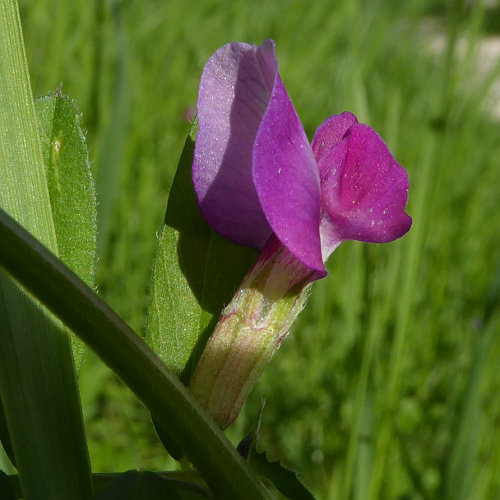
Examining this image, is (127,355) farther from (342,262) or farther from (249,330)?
(342,262)

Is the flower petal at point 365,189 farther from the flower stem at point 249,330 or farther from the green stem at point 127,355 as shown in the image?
the green stem at point 127,355

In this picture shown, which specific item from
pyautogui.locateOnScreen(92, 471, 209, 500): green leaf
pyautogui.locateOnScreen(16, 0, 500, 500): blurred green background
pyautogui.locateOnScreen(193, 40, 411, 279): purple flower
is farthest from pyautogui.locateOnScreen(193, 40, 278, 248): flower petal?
pyautogui.locateOnScreen(16, 0, 500, 500): blurred green background

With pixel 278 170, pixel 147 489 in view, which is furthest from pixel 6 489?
pixel 278 170

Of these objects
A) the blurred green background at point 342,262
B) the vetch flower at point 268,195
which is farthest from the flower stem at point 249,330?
the blurred green background at point 342,262

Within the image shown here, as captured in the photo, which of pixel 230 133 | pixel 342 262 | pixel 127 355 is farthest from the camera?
pixel 342 262

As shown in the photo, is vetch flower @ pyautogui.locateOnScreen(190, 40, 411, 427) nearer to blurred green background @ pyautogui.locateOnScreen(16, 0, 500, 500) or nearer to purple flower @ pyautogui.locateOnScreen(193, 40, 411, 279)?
purple flower @ pyautogui.locateOnScreen(193, 40, 411, 279)

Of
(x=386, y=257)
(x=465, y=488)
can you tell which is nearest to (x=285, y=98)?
(x=465, y=488)
